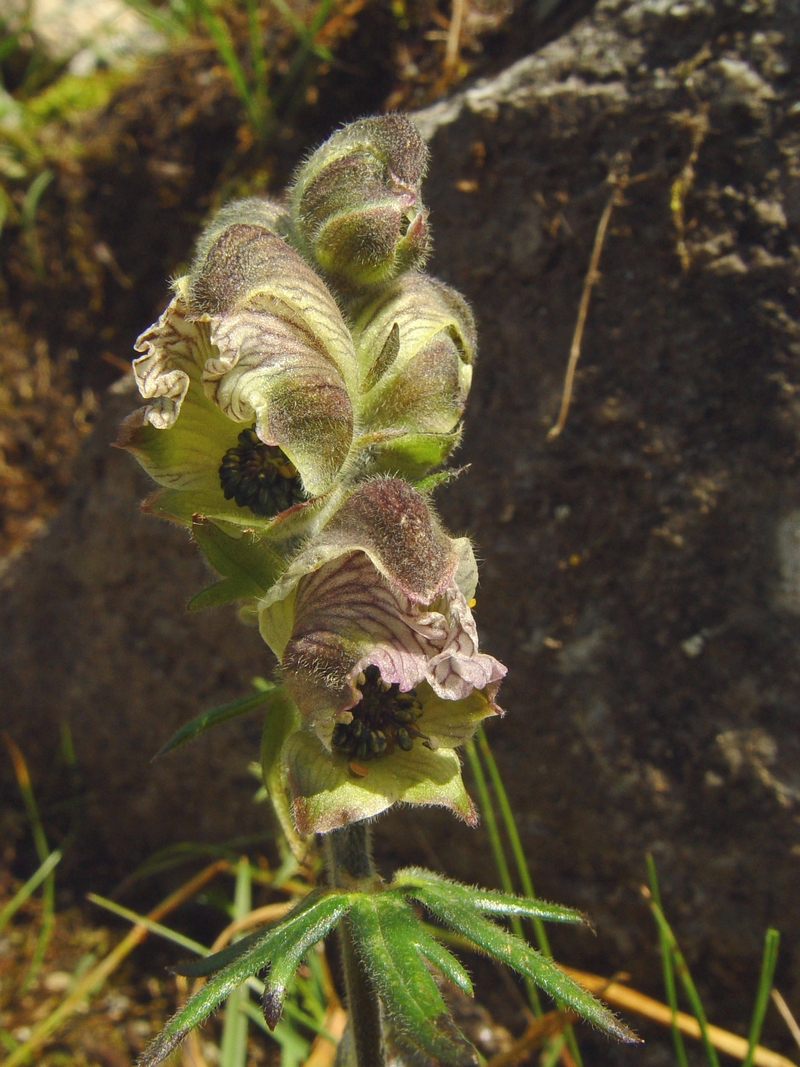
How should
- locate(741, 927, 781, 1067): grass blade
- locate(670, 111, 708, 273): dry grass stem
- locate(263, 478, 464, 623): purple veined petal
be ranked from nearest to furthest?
locate(263, 478, 464, 623): purple veined petal
locate(741, 927, 781, 1067): grass blade
locate(670, 111, 708, 273): dry grass stem

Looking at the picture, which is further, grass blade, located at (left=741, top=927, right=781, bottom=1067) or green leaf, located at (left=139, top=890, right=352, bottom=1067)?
grass blade, located at (left=741, top=927, right=781, bottom=1067)

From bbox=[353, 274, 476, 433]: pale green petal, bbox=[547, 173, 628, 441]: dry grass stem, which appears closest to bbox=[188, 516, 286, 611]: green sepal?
bbox=[353, 274, 476, 433]: pale green petal

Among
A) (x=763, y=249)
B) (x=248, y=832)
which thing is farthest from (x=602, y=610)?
(x=248, y=832)

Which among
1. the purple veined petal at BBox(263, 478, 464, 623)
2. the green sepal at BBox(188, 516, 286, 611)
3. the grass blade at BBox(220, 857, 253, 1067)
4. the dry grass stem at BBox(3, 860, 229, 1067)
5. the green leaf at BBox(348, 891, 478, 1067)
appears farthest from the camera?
the dry grass stem at BBox(3, 860, 229, 1067)

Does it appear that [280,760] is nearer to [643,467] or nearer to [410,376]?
[410,376]

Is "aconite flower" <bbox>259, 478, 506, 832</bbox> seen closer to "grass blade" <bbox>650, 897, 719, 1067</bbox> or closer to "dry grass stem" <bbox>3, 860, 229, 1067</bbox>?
"grass blade" <bbox>650, 897, 719, 1067</bbox>

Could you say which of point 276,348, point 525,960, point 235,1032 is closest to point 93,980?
point 235,1032

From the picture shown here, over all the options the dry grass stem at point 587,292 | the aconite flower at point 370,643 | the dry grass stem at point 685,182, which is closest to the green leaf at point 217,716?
the aconite flower at point 370,643
